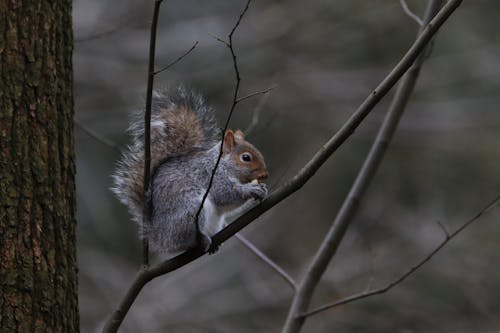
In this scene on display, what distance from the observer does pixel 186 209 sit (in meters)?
2.77

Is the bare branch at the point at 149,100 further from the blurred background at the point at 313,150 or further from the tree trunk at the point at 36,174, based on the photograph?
the blurred background at the point at 313,150

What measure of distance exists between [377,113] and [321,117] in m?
0.49

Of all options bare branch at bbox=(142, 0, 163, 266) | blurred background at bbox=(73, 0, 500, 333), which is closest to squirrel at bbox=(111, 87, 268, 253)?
bare branch at bbox=(142, 0, 163, 266)

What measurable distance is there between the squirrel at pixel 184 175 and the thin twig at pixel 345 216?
280mm

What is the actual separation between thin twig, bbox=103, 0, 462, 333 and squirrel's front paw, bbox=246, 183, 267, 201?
1.20 feet

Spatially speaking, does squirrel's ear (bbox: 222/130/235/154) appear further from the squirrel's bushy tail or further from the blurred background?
the blurred background

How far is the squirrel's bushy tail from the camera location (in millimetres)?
2756

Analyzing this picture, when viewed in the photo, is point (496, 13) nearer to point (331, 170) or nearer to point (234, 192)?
point (331, 170)

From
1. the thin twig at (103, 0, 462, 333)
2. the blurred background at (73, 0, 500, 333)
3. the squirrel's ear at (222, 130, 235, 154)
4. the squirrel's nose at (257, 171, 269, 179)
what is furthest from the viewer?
the blurred background at (73, 0, 500, 333)

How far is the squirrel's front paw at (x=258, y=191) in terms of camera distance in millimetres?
2651

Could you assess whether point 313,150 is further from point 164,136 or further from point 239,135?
point 164,136

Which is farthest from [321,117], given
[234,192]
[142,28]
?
[234,192]

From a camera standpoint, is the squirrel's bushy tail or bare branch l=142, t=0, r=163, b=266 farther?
the squirrel's bushy tail

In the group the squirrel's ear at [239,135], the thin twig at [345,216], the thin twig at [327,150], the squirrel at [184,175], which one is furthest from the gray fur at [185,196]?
the thin twig at [327,150]
